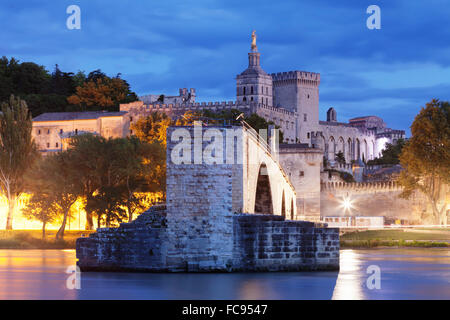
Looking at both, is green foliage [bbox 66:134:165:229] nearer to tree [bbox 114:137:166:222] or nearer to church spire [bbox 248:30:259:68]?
tree [bbox 114:137:166:222]

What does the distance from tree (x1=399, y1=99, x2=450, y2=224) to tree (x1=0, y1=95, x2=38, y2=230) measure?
27727 millimetres

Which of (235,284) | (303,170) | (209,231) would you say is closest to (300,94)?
(303,170)

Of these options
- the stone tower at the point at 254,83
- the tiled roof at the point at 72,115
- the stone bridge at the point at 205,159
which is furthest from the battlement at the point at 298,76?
the stone bridge at the point at 205,159

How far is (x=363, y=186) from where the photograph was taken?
73375mm

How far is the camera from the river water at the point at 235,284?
77.9 feet

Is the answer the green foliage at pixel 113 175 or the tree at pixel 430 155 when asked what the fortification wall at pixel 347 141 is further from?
the green foliage at pixel 113 175

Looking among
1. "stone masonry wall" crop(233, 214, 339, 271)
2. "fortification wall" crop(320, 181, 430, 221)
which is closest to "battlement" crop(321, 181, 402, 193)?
"fortification wall" crop(320, 181, 430, 221)

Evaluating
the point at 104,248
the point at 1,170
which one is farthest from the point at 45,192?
the point at 104,248

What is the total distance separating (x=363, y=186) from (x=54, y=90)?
54.4 m

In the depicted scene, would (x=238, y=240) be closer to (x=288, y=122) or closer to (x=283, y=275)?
(x=283, y=275)

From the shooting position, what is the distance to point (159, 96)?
12938cm

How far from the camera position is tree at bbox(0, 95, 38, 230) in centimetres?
5403

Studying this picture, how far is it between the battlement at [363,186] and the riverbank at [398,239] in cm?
1808

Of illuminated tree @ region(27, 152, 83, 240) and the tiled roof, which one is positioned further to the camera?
the tiled roof
